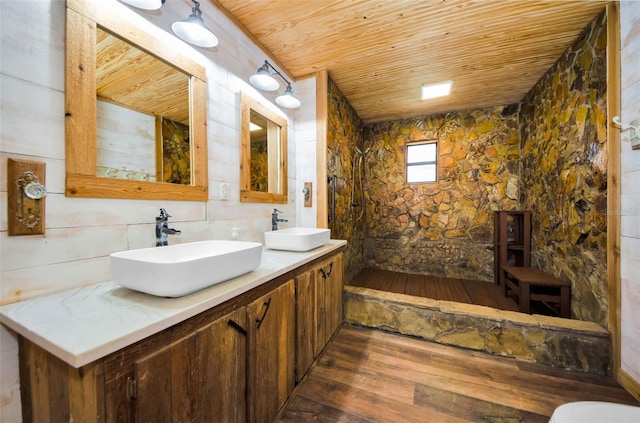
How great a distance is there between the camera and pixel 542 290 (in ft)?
7.30

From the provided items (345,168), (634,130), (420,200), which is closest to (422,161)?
(420,200)

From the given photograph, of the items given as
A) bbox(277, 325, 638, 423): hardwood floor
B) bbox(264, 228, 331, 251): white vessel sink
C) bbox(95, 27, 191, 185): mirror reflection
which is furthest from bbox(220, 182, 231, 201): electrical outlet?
bbox(277, 325, 638, 423): hardwood floor

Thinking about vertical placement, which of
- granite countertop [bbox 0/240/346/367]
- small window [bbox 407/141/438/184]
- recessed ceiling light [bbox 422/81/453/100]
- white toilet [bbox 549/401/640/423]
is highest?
recessed ceiling light [bbox 422/81/453/100]

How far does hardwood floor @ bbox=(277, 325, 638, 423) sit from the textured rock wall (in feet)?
4.02

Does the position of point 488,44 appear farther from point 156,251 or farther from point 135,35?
point 156,251

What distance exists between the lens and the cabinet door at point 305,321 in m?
1.37

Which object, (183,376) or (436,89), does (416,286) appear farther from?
(183,376)

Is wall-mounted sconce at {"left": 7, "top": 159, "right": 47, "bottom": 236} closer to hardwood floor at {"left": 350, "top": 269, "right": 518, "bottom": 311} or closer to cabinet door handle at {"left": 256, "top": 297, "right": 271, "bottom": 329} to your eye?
cabinet door handle at {"left": 256, "top": 297, "right": 271, "bottom": 329}

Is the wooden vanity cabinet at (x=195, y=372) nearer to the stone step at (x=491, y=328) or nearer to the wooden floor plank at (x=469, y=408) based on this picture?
the wooden floor plank at (x=469, y=408)

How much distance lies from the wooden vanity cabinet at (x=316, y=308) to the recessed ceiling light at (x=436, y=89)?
2.26 m

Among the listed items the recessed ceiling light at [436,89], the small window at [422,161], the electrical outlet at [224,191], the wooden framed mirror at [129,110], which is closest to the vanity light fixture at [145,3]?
the wooden framed mirror at [129,110]

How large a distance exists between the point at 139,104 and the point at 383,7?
1699 mm

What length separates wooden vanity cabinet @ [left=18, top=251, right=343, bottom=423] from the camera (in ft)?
1.81

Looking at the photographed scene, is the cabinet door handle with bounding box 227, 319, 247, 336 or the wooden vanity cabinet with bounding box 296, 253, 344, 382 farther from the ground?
the cabinet door handle with bounding box 227, 319, 247, 336
